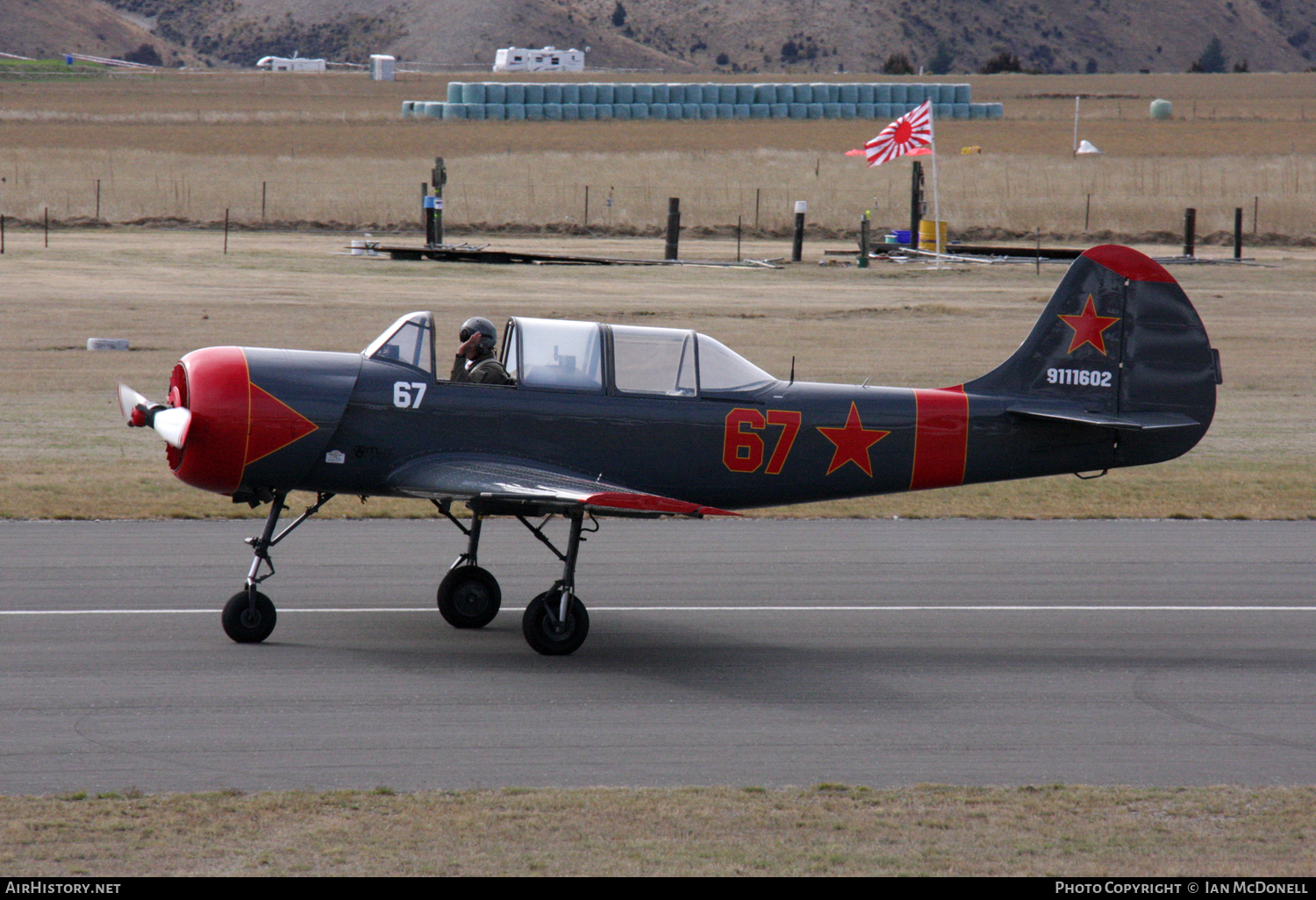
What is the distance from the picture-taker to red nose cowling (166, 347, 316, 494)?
9742 millimetres

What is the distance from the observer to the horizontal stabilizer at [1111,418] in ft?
36.6

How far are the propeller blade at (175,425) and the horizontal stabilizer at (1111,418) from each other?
20.8 feet

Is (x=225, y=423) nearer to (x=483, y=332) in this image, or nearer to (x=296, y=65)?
(x=483, y=332)

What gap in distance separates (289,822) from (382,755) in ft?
3.99

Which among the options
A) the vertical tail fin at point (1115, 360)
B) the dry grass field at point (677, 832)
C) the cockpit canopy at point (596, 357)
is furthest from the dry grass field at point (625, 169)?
the dry grass field at point (677, 832)

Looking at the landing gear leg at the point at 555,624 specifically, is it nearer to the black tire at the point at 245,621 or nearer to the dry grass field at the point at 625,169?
the black tire at the point at 245,621

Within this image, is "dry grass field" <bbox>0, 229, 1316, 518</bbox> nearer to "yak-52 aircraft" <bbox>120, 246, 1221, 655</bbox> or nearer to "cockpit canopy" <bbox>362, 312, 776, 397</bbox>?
"yak-52 aircraft" <bbox>120, 246, 1221, 655</bbox>

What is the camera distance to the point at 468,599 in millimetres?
10867

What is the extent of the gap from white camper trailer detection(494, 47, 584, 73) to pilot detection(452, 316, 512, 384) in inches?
5950

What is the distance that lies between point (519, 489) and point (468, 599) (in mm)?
1534

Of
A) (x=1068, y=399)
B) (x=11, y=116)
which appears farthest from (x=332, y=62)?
(x=1068, y=399)

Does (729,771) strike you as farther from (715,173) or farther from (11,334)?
(715,173)

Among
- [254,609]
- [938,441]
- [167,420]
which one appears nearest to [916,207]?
[938,441]

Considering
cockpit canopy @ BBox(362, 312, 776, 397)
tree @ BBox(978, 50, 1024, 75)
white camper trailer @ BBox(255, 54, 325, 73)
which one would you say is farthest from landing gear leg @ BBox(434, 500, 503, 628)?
white camper trailer @ BBox(255, 54, 325, 73)
